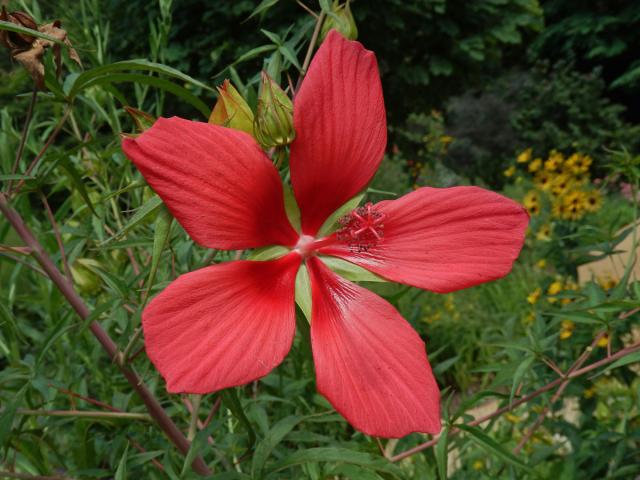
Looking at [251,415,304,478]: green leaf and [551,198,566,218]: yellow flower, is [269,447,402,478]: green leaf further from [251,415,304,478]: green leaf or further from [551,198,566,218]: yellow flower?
[551,198,566,218]: yellow flower

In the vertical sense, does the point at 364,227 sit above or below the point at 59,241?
above

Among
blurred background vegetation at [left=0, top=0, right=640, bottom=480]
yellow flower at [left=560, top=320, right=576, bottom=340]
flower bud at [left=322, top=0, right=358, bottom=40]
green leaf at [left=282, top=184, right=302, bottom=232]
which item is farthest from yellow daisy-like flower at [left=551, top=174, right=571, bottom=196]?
green leaf at [left=282, top=184, right=302, bottom=232]

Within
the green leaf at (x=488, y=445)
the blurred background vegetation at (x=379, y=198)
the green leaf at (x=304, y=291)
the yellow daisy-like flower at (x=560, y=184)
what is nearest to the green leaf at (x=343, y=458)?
the blurred background vegetation at (x=379, y=198)

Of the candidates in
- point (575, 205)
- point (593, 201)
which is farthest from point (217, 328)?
point (593, 201)

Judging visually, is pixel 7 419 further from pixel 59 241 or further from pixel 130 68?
pixel 130 68

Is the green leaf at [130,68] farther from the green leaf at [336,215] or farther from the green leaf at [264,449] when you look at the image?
the green leaf at [264,449]

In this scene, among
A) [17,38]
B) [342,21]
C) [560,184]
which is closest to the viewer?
[17,38]

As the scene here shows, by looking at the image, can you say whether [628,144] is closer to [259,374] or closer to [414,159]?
[414,159]
